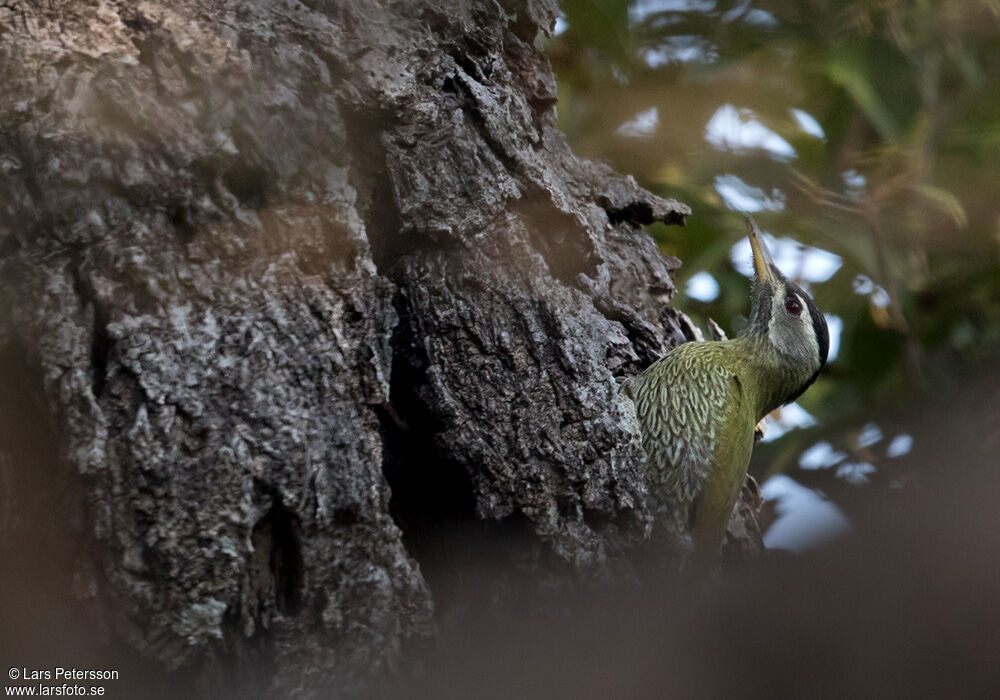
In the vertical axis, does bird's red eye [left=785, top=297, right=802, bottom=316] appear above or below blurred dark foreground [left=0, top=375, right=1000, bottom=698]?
above

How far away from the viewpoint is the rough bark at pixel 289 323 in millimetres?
1793

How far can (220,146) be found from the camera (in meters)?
1.99

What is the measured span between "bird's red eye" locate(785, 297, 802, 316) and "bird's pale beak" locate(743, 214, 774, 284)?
0.12m

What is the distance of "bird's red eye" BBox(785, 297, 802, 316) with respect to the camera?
13.1 feet

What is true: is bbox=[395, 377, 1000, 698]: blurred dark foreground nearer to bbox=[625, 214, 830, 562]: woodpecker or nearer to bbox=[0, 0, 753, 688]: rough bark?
bbox=[0, 0, 753, 688]: rough bark

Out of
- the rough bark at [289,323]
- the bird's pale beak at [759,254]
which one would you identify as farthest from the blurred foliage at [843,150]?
the rough bark at [289,323]

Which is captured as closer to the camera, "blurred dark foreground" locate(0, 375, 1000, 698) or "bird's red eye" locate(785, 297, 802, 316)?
"blurred dark foreground" locate(0, 375, 1000, 698)

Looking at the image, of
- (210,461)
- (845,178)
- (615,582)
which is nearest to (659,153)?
(845,178)

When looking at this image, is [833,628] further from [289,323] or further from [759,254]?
[759,254]

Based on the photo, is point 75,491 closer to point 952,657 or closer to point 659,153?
point 952,657
